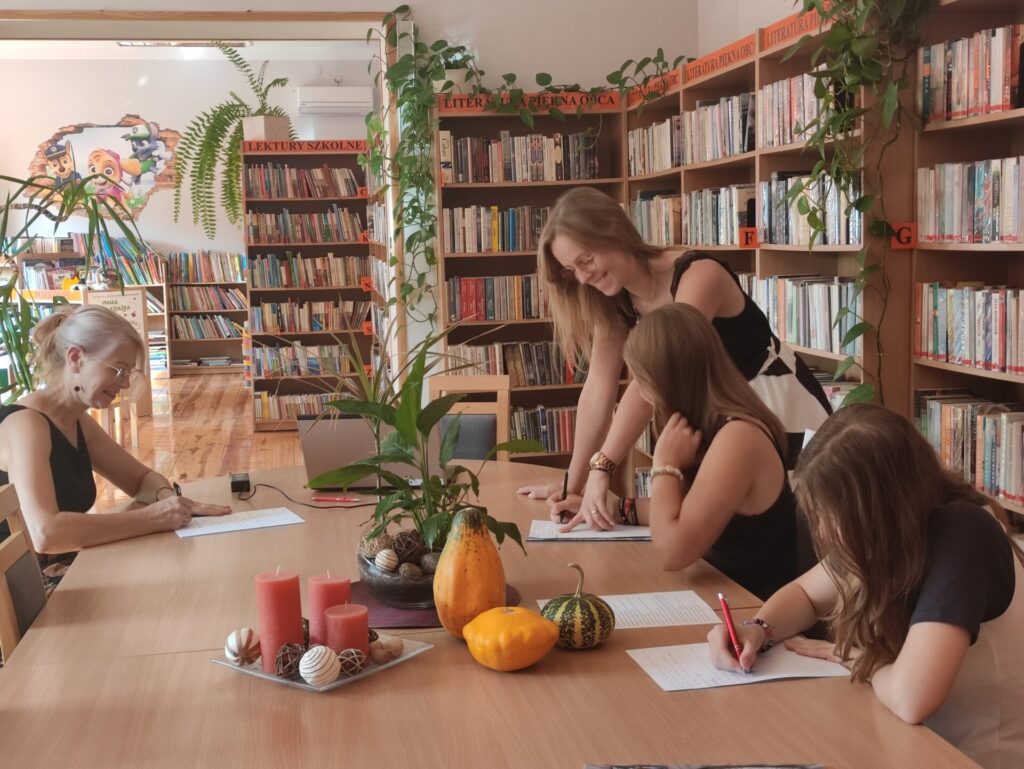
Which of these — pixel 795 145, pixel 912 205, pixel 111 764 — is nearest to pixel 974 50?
pixel 912 205

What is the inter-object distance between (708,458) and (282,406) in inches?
254

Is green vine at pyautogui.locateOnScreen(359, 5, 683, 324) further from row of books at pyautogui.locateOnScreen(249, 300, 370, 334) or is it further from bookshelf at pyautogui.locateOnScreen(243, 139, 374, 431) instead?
row of books at pyautogui.locateOnScreen(249, 300, 370, 334)

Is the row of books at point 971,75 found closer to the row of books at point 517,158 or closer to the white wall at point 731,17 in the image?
the white wall at point 731,17

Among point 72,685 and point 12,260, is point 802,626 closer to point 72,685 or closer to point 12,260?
point 72,685

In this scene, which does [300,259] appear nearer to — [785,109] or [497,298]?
[497,298]

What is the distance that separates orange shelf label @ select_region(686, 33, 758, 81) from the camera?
3.69m

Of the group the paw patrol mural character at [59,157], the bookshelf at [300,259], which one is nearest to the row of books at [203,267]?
the paw patrol mural character at [59,157]

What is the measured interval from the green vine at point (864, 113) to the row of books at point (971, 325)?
0.12m

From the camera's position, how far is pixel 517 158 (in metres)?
4.78

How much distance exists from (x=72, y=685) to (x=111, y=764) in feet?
0.96

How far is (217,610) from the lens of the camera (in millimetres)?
1817

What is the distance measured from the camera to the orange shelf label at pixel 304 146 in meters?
7.98

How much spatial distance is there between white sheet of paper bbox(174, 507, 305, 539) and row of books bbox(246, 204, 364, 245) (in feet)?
19.4

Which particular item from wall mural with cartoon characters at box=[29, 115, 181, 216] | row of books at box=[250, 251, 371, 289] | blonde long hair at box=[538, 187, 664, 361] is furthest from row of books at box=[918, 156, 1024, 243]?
wall mural with cartoon characters at box=[29, 115, 181, 216]
